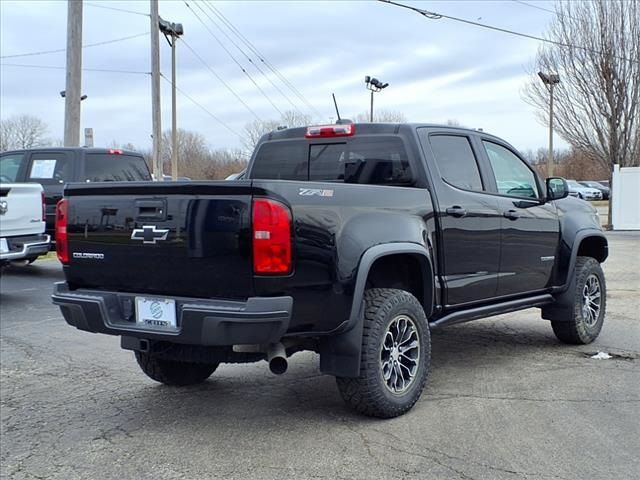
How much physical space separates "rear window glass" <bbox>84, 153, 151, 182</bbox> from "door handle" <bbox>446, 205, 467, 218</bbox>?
7.60m

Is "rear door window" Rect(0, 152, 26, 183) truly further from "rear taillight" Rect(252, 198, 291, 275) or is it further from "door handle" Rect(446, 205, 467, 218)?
"rear taillight" Rect(252, 198, 291, 275)

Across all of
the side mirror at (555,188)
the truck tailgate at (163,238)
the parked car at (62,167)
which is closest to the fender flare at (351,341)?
the truck tailgate at (163,238)

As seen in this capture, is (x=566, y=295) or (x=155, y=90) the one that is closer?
(x=566, y=295)

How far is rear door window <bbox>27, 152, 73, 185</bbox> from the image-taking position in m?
11.8

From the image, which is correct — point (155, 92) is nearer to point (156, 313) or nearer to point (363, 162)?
point (363, 162)

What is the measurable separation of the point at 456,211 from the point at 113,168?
8.30 metres

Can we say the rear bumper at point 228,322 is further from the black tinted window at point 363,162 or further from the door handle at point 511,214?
the door handle at point 511,214

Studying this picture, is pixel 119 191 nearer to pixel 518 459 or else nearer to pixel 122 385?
pixel 122 385

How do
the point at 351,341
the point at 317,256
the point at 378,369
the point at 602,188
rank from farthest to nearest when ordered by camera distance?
the point at 602,188, the point at 378,369, the point at 351,341, the point at 317,256

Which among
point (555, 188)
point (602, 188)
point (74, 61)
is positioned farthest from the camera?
point (602, 188)

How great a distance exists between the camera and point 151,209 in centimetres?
421

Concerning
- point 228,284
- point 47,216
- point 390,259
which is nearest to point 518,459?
point 390,259

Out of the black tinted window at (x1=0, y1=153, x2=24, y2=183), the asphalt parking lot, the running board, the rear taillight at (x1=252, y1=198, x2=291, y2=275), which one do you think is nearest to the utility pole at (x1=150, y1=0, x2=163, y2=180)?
the black tinted window at (x1=0, y1=153, x2=24, y2=183)

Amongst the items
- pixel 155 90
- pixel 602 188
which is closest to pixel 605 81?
pixel 155 90
